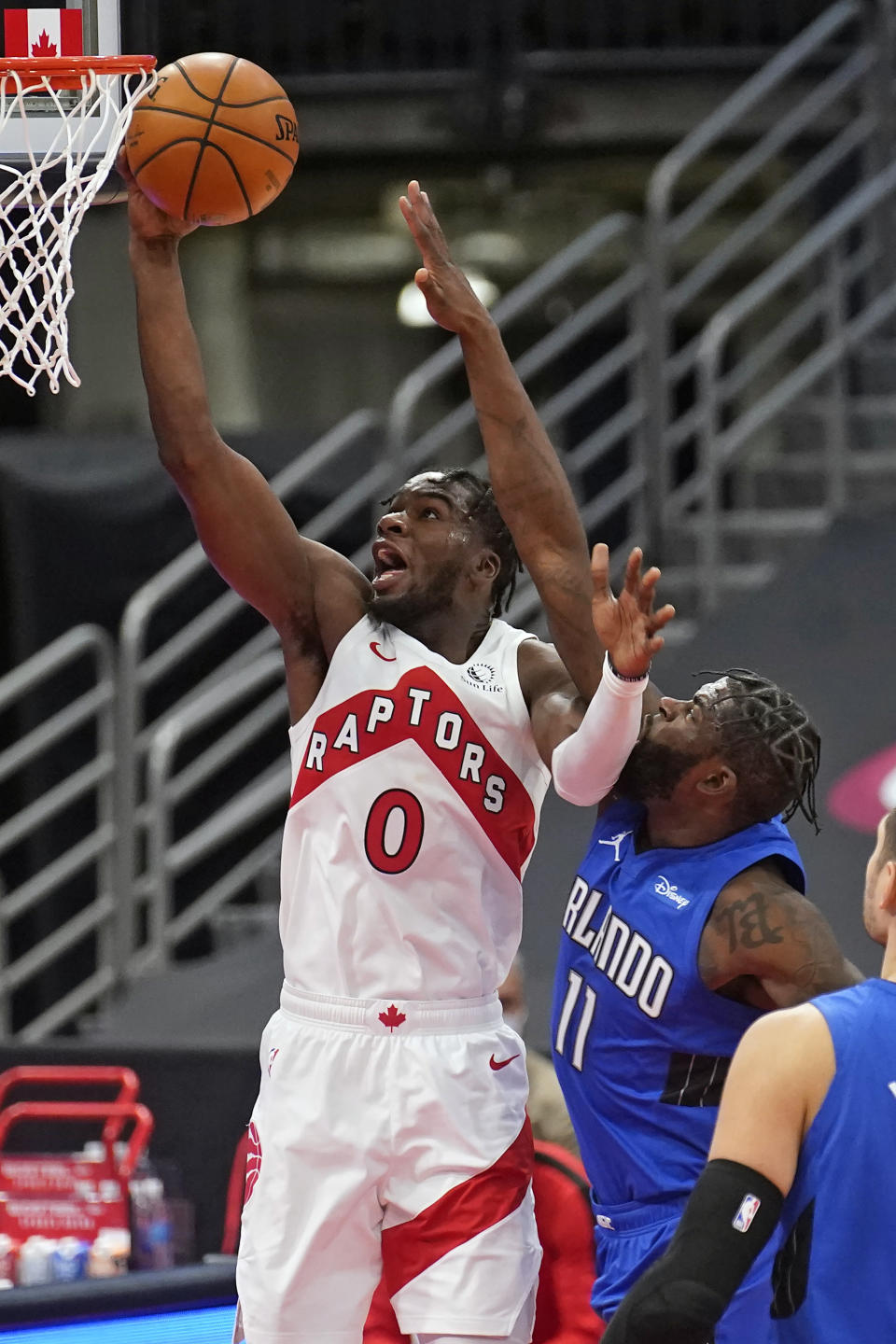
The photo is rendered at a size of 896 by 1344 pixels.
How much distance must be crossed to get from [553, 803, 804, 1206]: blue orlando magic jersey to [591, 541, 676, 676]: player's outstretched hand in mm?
511

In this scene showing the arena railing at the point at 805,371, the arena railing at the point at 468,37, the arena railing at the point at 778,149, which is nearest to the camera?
the arena railing at the point at 805,371

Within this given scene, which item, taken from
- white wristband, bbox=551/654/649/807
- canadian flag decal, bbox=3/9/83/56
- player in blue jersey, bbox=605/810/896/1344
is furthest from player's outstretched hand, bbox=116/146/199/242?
player in blue jersey, bbox=605/810/896/1344

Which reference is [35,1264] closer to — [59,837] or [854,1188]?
[59,837]

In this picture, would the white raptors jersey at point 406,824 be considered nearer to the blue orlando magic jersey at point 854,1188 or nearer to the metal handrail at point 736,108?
the blue orlando magic jersey at point 854,1188

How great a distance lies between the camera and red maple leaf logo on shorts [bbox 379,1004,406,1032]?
3820 mm

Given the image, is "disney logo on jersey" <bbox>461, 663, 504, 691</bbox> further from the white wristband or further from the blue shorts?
the blue shorts

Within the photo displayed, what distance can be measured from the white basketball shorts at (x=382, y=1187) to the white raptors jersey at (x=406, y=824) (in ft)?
0.35

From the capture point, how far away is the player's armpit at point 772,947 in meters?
3.60

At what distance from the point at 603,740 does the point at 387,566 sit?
32.0 inches

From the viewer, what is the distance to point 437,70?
1120cm

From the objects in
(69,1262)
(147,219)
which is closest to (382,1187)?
(147,219)

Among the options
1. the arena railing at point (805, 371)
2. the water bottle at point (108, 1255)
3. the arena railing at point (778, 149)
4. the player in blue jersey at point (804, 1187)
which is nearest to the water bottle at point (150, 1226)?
the water bottle at point (108, 1255)

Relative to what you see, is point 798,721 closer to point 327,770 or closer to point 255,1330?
point 327,770

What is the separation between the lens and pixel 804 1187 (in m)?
2.79
